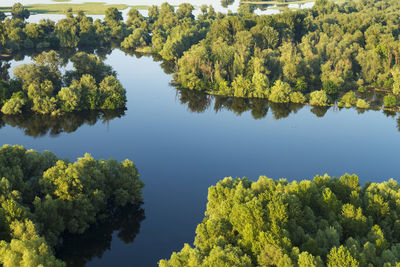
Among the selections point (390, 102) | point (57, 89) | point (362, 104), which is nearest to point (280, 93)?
point (362, 104)

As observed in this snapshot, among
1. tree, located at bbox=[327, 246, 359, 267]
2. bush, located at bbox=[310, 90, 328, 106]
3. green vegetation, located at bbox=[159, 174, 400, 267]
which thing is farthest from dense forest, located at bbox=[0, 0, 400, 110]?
tree, located at bbox=[327, 246, 359, 267]

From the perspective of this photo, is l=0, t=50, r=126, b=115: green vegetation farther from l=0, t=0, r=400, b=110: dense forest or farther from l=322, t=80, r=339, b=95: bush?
l=322, t=80, r=339, b=95: bush

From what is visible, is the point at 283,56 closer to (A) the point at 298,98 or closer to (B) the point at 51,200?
(A) the point at 298,98

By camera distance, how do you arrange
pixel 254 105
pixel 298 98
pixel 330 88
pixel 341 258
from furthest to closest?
pixel 330 88 < pixel 254 105 < pixel 298 98 < pixel 341 258

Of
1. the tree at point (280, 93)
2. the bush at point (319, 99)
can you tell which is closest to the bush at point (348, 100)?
the bush at point (319, 99)

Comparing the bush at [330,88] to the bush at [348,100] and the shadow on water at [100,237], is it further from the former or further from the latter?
the shadow on water at [100,237]

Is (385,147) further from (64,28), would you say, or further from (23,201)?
(64,28)

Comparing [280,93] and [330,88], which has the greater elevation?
[330,88]
